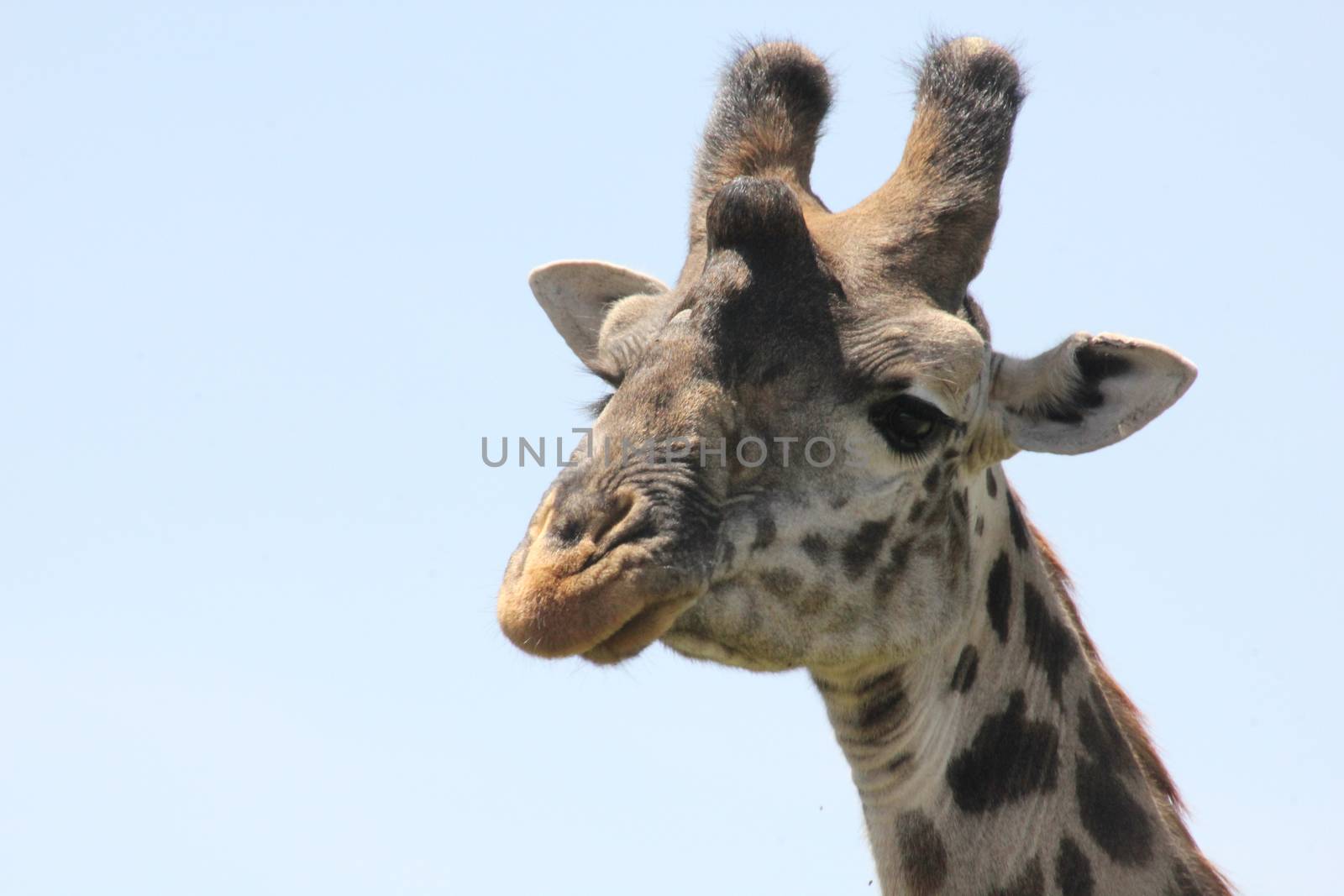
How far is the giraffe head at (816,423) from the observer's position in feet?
22.7

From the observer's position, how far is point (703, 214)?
897 centimetres

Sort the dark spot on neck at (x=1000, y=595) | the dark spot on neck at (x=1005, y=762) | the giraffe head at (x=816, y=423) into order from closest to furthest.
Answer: the giraffe head at (x=816, y=423) < the dark spot on neck at (x=1005, y=762) < the dark spot on neck at (x=1000, y=595)

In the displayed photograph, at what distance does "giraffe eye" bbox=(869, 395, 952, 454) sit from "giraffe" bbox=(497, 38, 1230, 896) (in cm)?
1

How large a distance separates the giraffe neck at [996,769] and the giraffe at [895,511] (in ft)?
0.04

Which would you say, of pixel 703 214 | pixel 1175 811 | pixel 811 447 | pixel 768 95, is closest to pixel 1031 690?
pixel 1175 811

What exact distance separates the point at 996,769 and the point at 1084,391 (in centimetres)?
177

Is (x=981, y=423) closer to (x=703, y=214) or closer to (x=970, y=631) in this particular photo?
(x=970, y=631)

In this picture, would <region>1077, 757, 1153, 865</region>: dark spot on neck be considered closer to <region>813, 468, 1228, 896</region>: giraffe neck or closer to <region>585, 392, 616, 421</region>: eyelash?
<region>813, 468, 1228, 896</region>: giraffe neck

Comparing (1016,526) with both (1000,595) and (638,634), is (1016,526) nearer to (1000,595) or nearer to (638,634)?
(1000,595)

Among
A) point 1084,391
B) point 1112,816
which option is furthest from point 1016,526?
point 1112,816

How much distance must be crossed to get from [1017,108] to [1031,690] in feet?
9.41

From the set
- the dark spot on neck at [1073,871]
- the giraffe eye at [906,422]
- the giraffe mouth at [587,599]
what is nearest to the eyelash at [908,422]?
the giraffe eye at [906,422]

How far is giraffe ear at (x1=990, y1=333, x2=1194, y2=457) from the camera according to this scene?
806cm

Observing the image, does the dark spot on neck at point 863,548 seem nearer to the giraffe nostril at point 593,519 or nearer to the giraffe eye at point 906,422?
the giraffe eye at point 906,422
